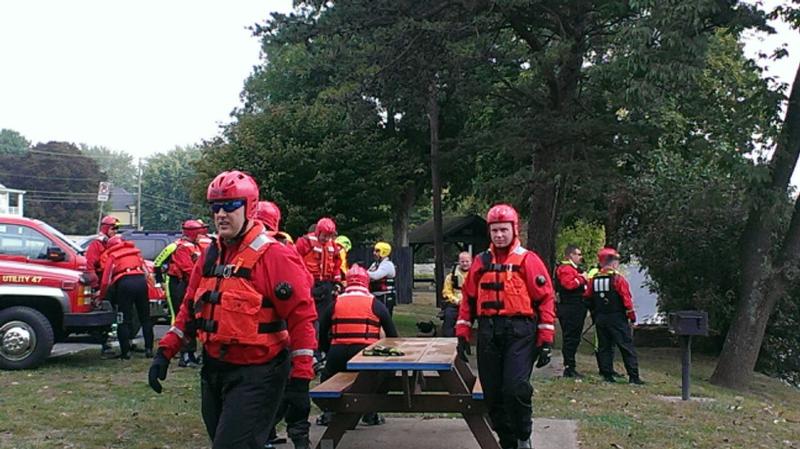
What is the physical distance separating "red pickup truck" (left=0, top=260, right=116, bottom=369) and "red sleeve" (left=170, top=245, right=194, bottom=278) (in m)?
1.25

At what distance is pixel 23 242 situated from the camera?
12.3 meters

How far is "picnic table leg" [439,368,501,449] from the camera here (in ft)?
22.1

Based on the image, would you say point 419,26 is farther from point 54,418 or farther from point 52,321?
point 54,418

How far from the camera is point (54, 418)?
27.6 feet

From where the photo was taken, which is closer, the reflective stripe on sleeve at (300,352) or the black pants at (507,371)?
the reflective stripe on sleeve at (300,352)

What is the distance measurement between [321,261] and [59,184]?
239ft

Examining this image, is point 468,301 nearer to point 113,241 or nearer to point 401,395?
point 401,395

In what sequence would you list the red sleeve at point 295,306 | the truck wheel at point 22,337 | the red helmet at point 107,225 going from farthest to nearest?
the red helmet at point 107,225 → the truck wheel at point 22,337 → the red sleeve at point 295,306

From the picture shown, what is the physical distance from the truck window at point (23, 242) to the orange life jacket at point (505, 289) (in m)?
7.50

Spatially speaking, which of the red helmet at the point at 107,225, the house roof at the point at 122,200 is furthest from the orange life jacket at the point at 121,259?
the house roof at the point at 122,200

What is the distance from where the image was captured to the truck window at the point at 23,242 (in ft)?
39.8

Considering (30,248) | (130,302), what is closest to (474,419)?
(130,302)

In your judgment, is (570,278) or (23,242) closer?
(23,242)

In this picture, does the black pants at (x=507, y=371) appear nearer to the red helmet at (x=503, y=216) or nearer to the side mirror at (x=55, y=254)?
the red helmet at (x=503, y=216)
